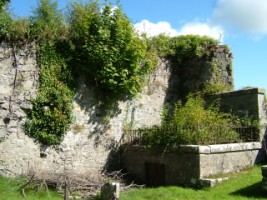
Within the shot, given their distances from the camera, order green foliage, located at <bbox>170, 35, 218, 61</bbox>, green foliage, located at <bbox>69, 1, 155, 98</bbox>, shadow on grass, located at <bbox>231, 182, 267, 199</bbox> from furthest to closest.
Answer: green foliage, located at <bbox>170, 35, 218, 61</bbox> < green foliage, located at <bbox>69, 1, 155, 98</bbox> < shadow on grass, located at <bbox>231, 182, 267, 199</bbox>

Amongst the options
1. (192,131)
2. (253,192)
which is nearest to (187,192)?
(253,192)

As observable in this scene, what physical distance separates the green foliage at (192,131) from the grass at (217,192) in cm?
136

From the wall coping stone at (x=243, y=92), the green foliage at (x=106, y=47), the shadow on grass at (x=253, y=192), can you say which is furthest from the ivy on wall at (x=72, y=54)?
the shadow on grass at (x=253, y=192)

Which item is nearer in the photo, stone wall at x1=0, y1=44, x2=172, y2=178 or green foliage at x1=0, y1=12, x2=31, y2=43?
stone wall at x1=0, y1=44, x2=172, y2=178

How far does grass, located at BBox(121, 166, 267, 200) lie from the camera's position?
8320 mm

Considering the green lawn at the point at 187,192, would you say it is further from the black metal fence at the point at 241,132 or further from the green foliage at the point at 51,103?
the black metal fence at the point at 241,132

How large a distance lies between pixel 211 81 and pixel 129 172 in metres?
4.83

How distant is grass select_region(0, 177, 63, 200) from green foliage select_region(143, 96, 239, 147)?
11.4 ft

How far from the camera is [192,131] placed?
33.5 ft

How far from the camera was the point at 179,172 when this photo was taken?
1008cm

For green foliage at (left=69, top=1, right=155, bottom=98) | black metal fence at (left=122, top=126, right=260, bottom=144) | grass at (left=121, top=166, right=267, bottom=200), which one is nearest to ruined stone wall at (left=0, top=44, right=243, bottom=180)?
green foliage at (left=69, top=1, right=155, bottom=98)

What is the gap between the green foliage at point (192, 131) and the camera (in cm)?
1012

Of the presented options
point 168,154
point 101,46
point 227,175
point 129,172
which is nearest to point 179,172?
point 168,154

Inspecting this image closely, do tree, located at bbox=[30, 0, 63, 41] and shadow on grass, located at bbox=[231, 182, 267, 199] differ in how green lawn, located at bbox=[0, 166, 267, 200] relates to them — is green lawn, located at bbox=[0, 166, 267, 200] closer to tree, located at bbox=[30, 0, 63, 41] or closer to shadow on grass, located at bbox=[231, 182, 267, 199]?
shadow on grass, located at bbox=[231, 182, 267, 199]
